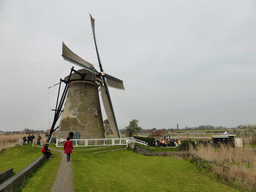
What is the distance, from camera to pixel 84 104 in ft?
65.4

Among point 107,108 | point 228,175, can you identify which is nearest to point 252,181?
point 228,175

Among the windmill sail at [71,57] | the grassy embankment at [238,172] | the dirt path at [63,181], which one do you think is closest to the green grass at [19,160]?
the dirt path at [63,181]

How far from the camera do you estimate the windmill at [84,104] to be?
19094mm

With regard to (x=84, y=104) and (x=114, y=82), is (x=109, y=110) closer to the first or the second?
(x=84, y=104)

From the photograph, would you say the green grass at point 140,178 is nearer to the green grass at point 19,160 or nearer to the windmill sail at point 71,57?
the green grass at point 19,160

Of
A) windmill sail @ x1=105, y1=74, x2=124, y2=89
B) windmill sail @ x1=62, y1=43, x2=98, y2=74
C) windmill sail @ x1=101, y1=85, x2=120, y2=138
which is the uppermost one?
windmill sail @ x1=62, y1=43, x2=98, y2=74

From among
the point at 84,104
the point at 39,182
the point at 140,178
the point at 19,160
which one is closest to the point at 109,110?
the point at 84,104

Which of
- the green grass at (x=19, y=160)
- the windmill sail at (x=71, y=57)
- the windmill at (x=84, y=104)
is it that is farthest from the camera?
the windmill at (x=84, y=104)

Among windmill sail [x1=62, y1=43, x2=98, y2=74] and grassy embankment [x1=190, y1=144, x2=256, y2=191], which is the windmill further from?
grassy embankment [x1=190, y1=144, x2=256, y2=191]

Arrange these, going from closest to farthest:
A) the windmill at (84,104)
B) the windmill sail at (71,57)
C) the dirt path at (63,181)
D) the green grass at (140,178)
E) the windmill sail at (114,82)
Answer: the dirt path at (63,181) → the green grass at (140,178) → the windmill sail at (71,57) → the windmill at (84,104) → the windmill sail at (114,82)

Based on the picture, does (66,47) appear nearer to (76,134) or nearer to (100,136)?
(76,134)

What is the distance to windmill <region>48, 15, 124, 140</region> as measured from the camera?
19094 millimetres

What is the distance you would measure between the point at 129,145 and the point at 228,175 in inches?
402

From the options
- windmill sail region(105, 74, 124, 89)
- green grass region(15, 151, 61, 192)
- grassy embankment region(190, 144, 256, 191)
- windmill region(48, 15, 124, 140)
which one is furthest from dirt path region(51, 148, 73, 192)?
windmill sail region(105, 74, 124, 89)
